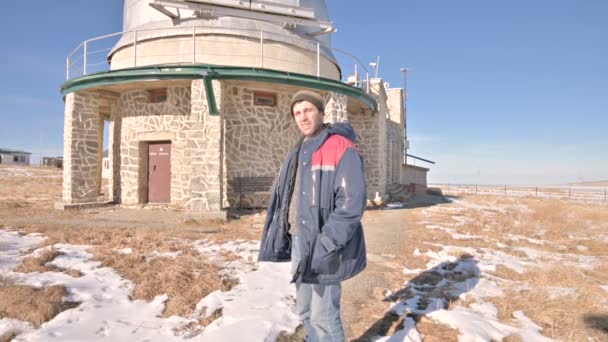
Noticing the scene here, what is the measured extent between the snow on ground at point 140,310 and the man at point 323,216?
877mm

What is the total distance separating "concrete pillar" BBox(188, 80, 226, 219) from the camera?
7.88 m

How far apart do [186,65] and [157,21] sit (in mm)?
3181

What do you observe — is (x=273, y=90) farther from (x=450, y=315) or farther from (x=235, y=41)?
(x=450, y=315)

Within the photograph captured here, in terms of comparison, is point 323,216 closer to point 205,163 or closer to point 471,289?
point 471,289

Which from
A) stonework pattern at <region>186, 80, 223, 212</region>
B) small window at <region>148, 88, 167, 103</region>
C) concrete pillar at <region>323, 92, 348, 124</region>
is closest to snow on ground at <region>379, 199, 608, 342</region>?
stonework pattern at <region>186, 80, 223, 212</region>

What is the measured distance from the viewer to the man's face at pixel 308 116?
2055mm

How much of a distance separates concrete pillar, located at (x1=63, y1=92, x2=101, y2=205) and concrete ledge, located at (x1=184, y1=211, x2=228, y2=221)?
432cm

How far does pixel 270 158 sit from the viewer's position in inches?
390

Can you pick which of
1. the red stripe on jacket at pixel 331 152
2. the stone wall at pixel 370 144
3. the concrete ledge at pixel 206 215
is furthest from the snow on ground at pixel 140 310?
the stone wall at pixel 370 144

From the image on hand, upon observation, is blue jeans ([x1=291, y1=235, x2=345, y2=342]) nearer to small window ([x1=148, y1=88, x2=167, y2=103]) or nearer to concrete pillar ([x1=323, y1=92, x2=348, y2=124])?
concrete pillar ([x1=323, y1=92, x2=348, y2=124])

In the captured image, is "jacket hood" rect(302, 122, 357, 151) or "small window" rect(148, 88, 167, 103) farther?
"small window" rect(148, 88, 167, 103)

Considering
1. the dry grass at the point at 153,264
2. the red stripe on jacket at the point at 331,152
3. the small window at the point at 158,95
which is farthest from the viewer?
the small window at the point at 158,95

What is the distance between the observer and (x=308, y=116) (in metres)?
2.06

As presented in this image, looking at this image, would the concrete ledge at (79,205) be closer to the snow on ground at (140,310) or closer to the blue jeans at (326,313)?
the snow on ground at (140,310)
